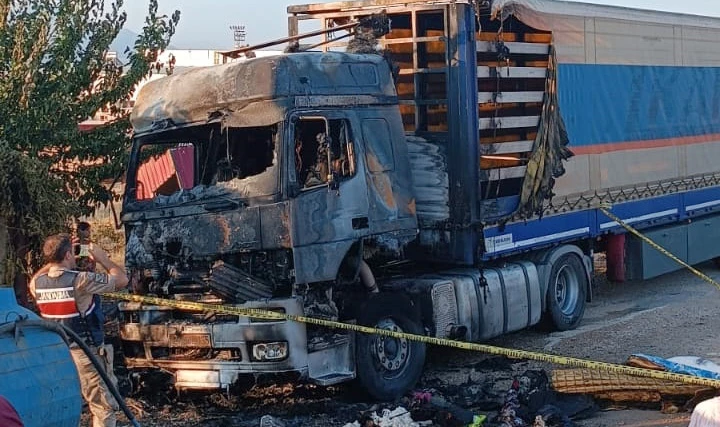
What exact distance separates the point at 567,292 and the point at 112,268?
6.20 metres

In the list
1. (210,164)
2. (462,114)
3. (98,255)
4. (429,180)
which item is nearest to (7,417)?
(98,255)

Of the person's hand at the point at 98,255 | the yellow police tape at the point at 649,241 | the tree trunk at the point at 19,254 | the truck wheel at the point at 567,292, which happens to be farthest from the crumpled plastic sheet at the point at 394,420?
the yellow police tape at the point at 649,241

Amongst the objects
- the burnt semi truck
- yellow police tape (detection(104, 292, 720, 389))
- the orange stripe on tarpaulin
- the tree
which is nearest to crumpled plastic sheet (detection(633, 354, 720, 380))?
yellow police tape (detection(104, 292, 720, 389))

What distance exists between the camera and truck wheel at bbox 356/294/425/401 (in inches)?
342

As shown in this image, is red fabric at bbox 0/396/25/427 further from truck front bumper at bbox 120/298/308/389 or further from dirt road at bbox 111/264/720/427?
dirt road at bbox 111/264/720/427

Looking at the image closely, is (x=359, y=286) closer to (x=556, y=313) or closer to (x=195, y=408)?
(x=195, y=408)

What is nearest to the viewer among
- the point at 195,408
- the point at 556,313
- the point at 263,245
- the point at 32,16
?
the point at 263,245

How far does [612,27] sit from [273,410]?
641cm

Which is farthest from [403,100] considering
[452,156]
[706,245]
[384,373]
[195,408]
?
[706,245]

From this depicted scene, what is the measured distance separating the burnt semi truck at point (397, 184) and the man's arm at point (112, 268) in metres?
0.87

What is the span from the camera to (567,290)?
11906 millimetres

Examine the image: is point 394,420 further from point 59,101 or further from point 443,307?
point 59,101

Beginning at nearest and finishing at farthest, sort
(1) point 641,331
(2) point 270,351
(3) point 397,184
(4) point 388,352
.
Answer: (2) point 270,351
(4) point 388,352
(3) point 397,184
(1) point 641,331

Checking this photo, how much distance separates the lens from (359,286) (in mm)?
8961
